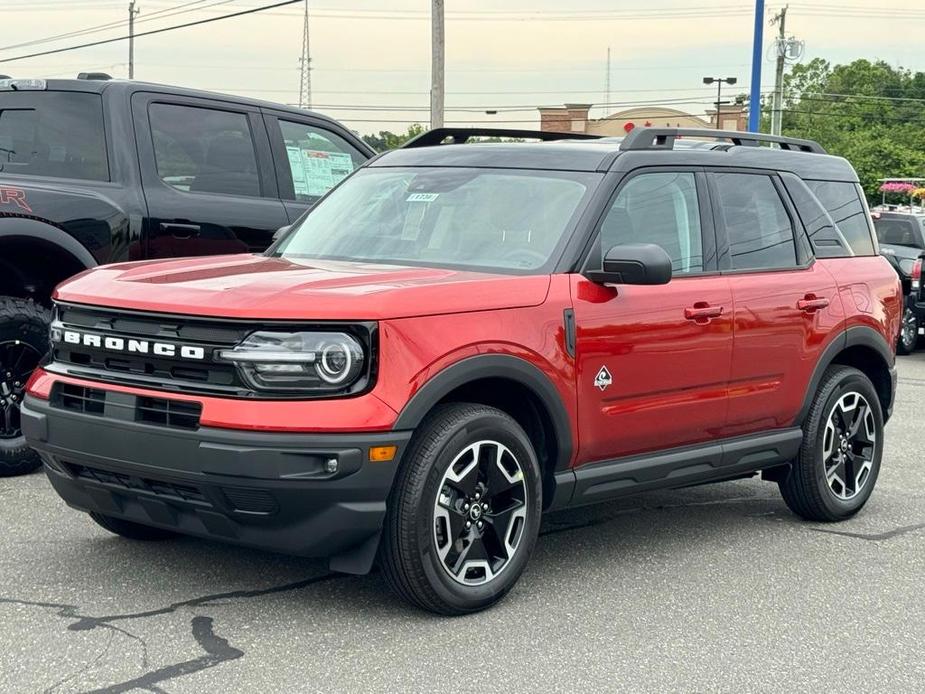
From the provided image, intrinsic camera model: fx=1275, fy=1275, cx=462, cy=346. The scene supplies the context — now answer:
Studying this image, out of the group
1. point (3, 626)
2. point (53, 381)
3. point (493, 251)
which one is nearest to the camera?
point (3, 626)

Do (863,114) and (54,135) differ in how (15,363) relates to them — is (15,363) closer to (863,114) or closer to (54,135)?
(54,135)

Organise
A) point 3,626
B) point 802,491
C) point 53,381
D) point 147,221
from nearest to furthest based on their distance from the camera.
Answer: point 3,626
point 53,381
point 802,491
point 147,221

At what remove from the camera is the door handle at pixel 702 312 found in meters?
5.59

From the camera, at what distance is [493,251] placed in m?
5.35

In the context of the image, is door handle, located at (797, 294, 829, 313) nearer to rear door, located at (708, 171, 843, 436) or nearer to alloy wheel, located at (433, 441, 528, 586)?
rear door, located at (708, 171, 843, 436)

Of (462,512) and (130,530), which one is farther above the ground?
(462,512)

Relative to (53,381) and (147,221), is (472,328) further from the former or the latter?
(147,221)

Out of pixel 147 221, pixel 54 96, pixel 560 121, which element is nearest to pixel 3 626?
pixel 147 221

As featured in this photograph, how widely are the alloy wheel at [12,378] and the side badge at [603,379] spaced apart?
336 centimetres

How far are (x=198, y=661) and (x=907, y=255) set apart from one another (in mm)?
15157

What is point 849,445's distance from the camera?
6750 millimetres

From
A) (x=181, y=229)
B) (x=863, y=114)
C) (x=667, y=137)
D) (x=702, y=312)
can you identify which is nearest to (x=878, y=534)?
(x=702, y=312)

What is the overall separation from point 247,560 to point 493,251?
65.6 inches

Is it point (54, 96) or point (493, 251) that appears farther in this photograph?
point (54, 96)
